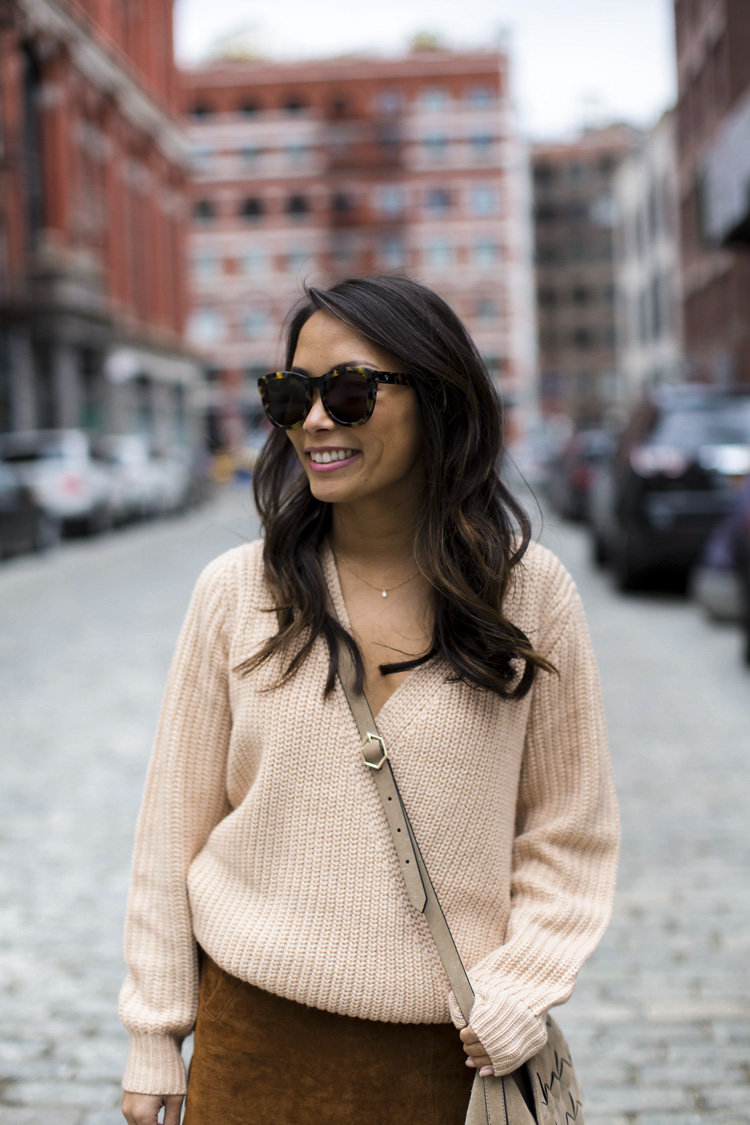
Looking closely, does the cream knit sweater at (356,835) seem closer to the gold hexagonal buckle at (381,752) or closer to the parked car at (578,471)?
the gold hexagonal buckle at (381,752)

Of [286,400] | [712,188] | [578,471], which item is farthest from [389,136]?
[286,400]

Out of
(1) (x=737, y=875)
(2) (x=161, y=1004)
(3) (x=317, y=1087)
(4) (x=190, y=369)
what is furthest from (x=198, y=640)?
(4) (x=190, y=369)

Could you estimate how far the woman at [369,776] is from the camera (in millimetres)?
1801

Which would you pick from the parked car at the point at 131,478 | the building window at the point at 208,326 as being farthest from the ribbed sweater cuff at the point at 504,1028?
the building window at the point at 208,326

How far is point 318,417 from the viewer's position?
1.89 m

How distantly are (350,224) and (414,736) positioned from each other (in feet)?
268

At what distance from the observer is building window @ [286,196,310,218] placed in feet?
265

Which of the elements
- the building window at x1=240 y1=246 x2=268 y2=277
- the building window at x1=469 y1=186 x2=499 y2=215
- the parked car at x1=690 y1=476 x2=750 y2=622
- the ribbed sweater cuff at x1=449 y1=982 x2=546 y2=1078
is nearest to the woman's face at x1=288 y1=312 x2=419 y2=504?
the ribbed sweater cuff at x1=449 y1=982 x2=546 y2=1078

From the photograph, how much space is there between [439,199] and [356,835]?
82.0 meters

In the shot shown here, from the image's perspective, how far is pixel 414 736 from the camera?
182 cm

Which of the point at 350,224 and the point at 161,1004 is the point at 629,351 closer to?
the point at 350,224

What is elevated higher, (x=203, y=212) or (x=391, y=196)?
(x=391, y=196)

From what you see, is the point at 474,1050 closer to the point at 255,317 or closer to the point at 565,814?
the point at 565,814

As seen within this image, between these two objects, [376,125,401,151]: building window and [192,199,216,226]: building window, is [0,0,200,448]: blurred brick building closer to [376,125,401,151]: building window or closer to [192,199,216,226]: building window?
[192,199,216,226]: building window
